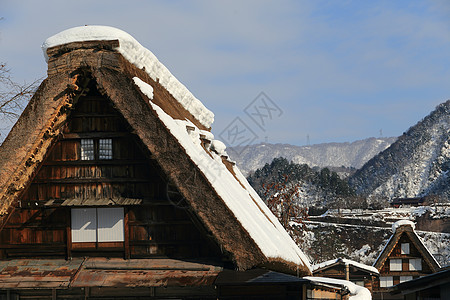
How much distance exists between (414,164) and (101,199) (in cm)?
17720

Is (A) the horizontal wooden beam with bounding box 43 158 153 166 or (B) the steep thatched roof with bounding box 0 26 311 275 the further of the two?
(A) the horizontal wooden beam with bounding box 43 158 153 166

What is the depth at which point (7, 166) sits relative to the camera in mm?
9555

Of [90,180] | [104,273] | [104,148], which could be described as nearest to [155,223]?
[104,273]

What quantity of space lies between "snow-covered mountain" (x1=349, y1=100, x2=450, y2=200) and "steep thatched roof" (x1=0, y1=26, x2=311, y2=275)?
148m

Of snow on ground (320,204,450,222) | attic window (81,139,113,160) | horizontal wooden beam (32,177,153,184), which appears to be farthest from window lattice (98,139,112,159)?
snow on ground (320,204,450,222)

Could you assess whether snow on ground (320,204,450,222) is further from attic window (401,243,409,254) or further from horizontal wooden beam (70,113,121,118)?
horizontal wooden beam (70,113,121,118)

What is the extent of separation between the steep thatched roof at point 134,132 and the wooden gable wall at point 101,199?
14.9 inches

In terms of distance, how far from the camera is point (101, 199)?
9992mm

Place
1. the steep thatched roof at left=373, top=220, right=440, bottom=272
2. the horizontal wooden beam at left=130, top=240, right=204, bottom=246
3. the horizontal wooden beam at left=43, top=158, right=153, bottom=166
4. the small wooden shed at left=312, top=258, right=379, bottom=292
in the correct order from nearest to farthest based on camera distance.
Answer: the horizontal wooden beam at left=130, top=240, right=204, bottom=246 < the horizontal wooden beam at left=43, top=158, right=153, bottom=166 < the small wooden shed at left=312, top=258, right=379, bottom=292 < the steep thatched roof at left=373, top=220, right=440, bottom=272

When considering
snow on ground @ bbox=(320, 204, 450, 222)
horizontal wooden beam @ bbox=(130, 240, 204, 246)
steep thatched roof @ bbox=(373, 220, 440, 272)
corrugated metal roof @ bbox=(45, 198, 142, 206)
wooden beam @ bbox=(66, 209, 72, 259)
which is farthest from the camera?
snow on ground @ bbox=(320, 204, 450, 222)

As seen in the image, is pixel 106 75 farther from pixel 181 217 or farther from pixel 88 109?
pixel 181 217

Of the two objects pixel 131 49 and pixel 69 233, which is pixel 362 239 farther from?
pixel 69 233

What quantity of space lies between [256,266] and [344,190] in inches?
3981

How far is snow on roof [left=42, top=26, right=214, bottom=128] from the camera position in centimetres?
1039
